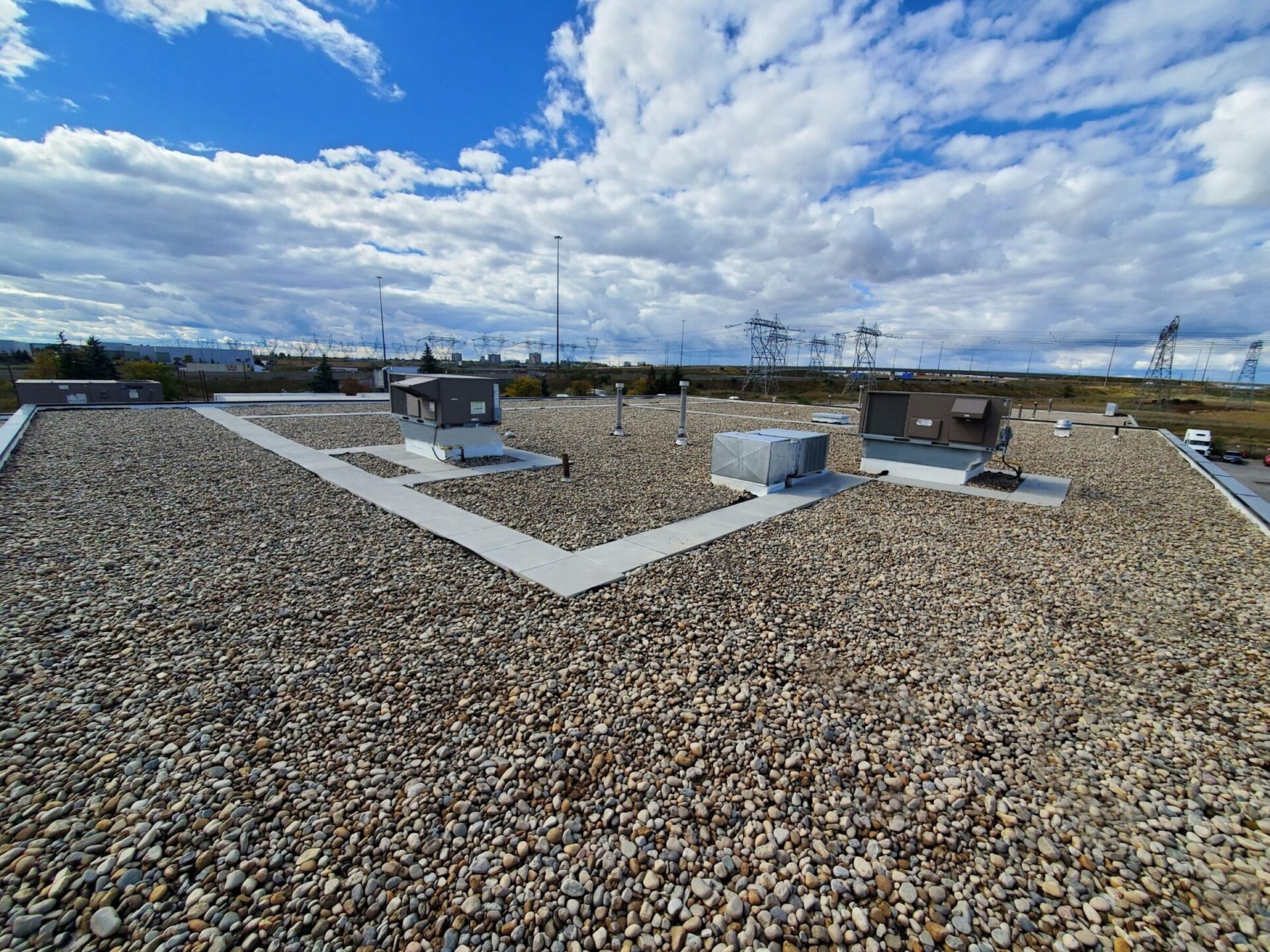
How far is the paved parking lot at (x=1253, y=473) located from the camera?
22500 millimetres

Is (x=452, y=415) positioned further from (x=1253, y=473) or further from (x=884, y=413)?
(x=1253, y=473)

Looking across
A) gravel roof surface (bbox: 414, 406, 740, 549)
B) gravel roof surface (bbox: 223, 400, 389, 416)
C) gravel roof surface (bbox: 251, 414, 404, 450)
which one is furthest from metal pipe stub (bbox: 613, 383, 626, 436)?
gravel roof surface (bbox: 223, 400, 389, 416)

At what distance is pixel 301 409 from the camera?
74.6 feet

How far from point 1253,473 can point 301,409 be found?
47.3m

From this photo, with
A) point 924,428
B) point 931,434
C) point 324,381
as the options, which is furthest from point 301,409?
point 931,434

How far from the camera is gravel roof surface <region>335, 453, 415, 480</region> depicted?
36.0 feet

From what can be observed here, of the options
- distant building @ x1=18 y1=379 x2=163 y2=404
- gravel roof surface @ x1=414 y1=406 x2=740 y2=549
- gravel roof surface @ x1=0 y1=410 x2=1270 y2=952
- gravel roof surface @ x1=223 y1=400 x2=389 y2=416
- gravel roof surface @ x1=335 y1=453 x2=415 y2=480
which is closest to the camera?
gravel roof surface @ x1=0 y1=410 x2=1270 y2=952

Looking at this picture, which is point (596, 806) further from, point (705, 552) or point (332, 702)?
point (705, 552)

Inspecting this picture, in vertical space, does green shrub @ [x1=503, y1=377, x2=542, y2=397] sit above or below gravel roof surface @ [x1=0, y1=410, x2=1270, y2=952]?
above

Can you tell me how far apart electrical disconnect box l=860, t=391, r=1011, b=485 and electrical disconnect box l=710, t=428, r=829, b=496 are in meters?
1.56

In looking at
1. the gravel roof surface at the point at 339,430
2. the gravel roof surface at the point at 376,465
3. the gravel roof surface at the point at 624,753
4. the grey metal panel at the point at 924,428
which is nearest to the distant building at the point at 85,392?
the gravel roof surface at the point at 339,430

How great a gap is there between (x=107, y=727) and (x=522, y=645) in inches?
110

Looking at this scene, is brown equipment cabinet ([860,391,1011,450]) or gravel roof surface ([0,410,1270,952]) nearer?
gravel roof surface ([0,410,1270,952])

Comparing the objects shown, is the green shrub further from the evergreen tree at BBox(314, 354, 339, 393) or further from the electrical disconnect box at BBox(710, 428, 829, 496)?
the electrical disconnect box at BBox(710, 428, 829, 496)
